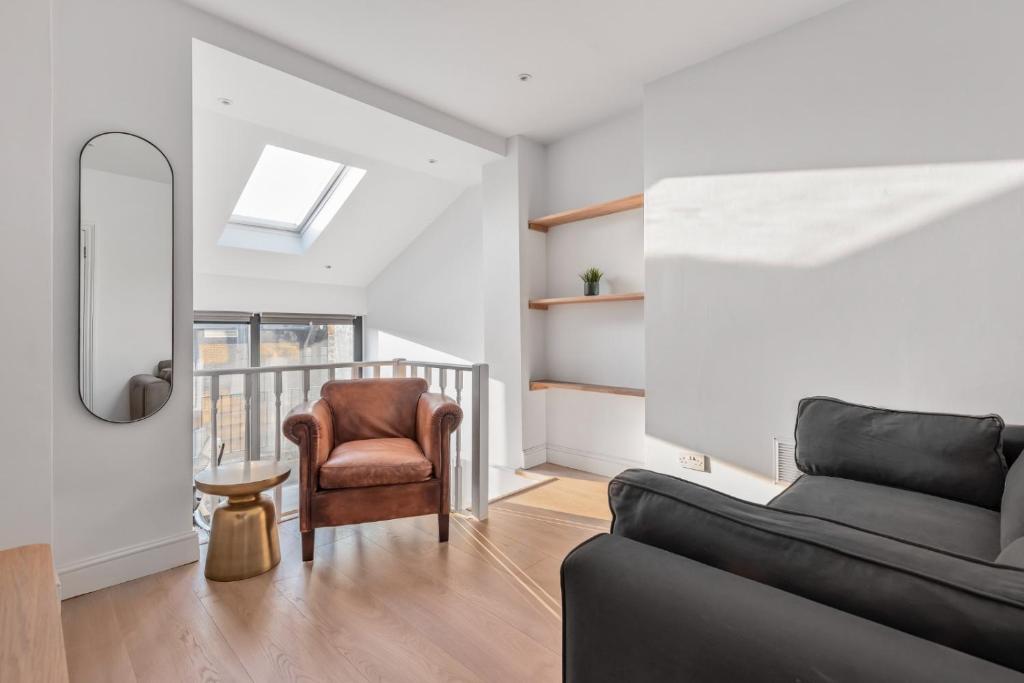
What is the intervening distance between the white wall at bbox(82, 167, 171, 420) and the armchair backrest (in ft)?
2.68

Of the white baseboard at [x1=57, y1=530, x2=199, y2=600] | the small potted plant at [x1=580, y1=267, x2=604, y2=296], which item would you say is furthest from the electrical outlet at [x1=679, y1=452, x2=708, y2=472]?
the white baseboard at [x1=57, y1=530, x2=199, y2=600]

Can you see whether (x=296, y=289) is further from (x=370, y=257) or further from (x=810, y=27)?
(x=810, y=27)

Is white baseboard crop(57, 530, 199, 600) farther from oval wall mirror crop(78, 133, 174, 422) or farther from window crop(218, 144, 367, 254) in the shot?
window crop(218, 144, 367, 254)

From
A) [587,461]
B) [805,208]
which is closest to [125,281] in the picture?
[587,461]

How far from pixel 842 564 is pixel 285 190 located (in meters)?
4.56

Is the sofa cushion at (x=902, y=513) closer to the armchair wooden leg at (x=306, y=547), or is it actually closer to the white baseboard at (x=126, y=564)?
the armchair wooden leg at (x=306, y=547)

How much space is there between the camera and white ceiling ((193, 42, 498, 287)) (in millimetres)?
2754

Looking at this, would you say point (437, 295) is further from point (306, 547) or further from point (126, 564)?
point (126, 564)

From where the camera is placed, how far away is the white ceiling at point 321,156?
275cm

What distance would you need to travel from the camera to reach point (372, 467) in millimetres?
2225

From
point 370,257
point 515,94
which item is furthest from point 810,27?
point 370,257

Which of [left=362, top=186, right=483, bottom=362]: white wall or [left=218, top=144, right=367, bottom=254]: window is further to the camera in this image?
[left=362, top=186, right=483, bottom=362]: white wall

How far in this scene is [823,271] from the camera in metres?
2.35

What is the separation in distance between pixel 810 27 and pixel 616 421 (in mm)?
2524
